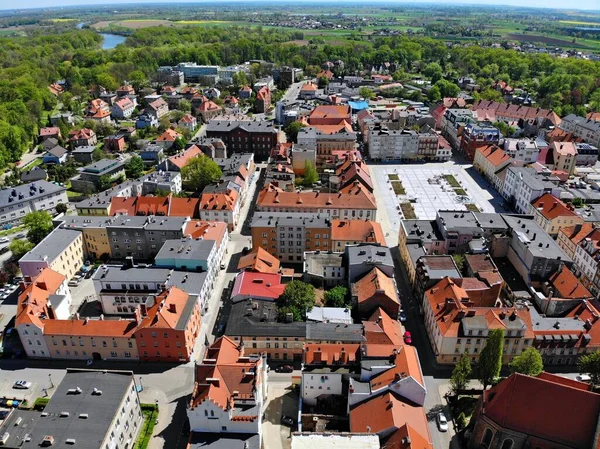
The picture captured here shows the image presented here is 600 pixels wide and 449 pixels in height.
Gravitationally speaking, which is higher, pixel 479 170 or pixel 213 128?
pixel 213 128

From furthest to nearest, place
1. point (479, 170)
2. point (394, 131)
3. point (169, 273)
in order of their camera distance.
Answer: point (394, 131), point (479, 170), point (169, 273)

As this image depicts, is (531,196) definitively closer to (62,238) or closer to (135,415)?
(135,415)

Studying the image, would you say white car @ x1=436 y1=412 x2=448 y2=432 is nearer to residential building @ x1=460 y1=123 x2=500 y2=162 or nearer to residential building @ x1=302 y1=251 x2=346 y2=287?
residential building @ x1=302 y1=251 x2=346 y2=287

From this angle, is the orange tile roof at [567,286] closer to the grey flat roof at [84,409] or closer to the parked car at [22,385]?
the grey flat roof at [84,409]

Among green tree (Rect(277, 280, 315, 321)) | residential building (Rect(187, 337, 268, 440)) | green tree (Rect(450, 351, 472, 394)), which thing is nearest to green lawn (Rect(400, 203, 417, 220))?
green tree (Rect(277, 280, 315, 321))

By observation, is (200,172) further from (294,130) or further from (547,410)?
(547,410)

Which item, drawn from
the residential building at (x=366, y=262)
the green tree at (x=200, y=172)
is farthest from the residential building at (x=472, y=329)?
the green tree at (x=200, y=172)

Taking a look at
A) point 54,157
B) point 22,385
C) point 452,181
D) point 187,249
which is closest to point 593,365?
point 187,249

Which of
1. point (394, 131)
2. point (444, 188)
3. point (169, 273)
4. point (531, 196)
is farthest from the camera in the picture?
point (394, 131)

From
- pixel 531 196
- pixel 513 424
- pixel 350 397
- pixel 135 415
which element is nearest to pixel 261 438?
pixel 350 397
